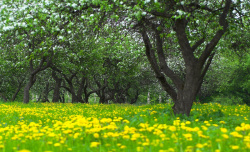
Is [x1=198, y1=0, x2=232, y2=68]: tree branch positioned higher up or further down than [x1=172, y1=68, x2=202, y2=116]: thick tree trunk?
higher up

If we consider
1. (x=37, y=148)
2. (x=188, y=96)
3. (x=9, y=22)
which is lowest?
(x=37, y=148)

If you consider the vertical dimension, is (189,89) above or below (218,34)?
below

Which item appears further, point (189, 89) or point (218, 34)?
point (189, 89)

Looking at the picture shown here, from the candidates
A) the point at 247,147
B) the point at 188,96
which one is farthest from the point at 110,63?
the point at 247,147

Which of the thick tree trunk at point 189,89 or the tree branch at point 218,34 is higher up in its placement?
the tree branch at point 218,34

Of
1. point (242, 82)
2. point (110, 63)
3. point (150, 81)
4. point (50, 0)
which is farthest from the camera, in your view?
point (242, 82)

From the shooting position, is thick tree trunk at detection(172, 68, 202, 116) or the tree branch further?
thick tree trunk at detection(172, 68, 202, 116)

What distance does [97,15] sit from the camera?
780 cm

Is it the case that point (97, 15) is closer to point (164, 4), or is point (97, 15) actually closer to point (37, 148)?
point (164, 4)

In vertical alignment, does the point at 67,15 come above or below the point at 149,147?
above

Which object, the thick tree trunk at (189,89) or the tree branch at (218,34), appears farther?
the thick tree trunk at (189,89)

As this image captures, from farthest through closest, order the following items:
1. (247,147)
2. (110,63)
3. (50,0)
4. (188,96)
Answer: (110,63) < (188,96) < (50,0) < (247,147)

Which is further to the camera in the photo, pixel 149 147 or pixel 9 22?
pixel 9 22

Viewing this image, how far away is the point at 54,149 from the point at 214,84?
2981 cm
